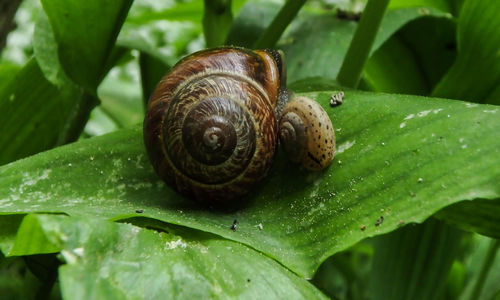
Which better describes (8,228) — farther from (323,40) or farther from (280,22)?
(323,40)

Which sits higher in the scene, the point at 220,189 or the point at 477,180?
the point at 477,180

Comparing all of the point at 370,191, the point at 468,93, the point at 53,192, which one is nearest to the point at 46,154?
the point at 53,192

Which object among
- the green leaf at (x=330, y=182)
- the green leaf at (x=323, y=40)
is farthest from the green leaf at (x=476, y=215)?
the green leaf at (x=323, y=40)

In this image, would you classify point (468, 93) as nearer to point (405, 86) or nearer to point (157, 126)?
point (405, 86)

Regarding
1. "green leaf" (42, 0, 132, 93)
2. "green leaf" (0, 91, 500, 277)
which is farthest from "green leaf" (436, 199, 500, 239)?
"green leaf" (42, 0, 132, 93)

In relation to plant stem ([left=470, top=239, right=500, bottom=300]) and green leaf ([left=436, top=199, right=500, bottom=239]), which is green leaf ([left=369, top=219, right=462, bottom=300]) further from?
green leaf ([left=436, top=199, right=500, bottom=239])

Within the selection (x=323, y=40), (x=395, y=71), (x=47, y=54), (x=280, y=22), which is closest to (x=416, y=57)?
(x=395, y=71)
